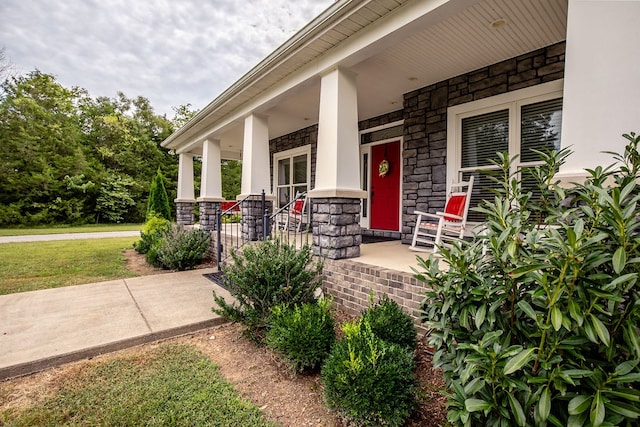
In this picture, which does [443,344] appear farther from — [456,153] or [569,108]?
[456,153]

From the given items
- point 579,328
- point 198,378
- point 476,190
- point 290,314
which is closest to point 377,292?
point 290,314

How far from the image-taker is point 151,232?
773 centimetres

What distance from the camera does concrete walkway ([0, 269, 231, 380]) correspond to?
8.72ft

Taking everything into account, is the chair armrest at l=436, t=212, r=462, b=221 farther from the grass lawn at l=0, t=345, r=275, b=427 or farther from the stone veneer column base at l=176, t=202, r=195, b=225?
the stone veneer column base at l=176, t=202, r=195, b=225

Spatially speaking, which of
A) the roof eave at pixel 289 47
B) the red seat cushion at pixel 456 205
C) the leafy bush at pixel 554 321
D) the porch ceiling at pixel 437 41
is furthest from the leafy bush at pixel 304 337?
the roof eave at pixel 289 47

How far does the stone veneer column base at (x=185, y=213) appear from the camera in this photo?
368 inches

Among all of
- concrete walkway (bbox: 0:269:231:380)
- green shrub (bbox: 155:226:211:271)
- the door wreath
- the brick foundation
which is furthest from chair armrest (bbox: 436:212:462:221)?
green shrub (bbox: 155:226:211:271)

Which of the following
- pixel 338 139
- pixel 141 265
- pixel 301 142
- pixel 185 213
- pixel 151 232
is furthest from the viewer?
pixel 185 213

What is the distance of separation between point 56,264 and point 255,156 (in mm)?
4883

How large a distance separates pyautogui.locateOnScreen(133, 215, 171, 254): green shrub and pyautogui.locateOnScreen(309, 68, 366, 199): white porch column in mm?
5374

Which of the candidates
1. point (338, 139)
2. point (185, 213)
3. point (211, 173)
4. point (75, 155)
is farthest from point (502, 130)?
point (75, 155)

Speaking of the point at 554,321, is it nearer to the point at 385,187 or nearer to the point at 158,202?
the point at 385,187

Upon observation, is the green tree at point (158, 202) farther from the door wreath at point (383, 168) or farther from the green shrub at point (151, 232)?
the door wreath at point (383, 168)

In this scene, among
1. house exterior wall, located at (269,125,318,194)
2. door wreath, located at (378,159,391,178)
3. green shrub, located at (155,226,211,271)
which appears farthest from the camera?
house exterior wall, located at (269,125,318,194)
